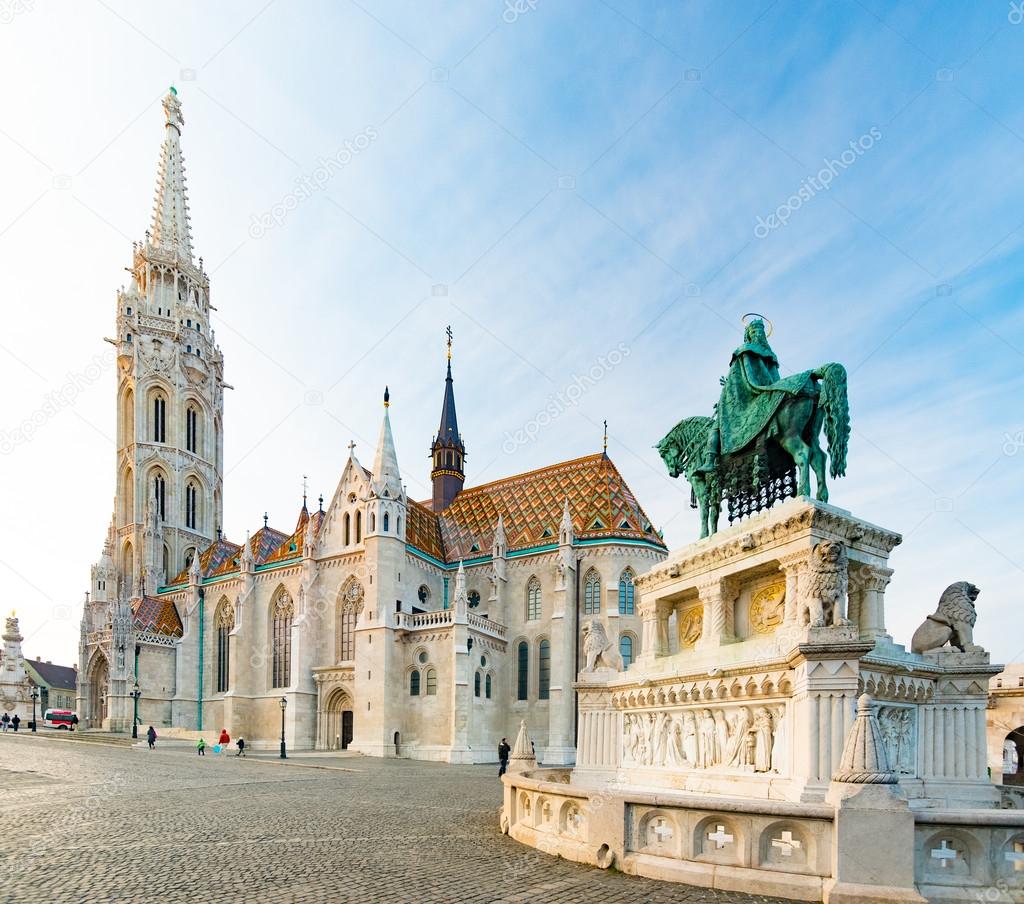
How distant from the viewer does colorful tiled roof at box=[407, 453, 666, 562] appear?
42.2m

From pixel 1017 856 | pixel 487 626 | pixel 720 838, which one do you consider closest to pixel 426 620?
pixel 487 626

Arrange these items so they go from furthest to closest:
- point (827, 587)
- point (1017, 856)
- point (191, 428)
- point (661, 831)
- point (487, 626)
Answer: point (191, 428) < point (487, 626) < point (827, 587) < point (661, 831) < point (1017, 856)

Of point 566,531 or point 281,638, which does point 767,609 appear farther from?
point 281,638

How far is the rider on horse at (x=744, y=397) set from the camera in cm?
1346

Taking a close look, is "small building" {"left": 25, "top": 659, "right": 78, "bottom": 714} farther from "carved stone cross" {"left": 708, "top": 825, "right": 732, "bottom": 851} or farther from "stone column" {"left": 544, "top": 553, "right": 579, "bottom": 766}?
"carved stone cross" {"left": 708, "top": 825, "right": 732, "bottom": 851}

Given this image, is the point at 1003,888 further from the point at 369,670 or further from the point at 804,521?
→ the point at 369,670

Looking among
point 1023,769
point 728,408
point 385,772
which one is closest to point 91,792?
point 385,772

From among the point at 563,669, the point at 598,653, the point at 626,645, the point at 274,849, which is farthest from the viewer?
the point at 626,645

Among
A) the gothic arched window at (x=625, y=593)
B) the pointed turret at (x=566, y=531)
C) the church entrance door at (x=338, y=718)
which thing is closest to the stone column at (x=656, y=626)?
the gothic arched window at (x=625, y=593)

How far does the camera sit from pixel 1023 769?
106ft

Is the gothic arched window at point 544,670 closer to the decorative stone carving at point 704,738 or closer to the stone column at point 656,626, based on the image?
the stone column at point 656,626

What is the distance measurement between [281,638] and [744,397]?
1455 inches

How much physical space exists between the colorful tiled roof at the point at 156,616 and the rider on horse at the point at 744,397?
4355 cm

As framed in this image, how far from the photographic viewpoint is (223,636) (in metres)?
48.3
